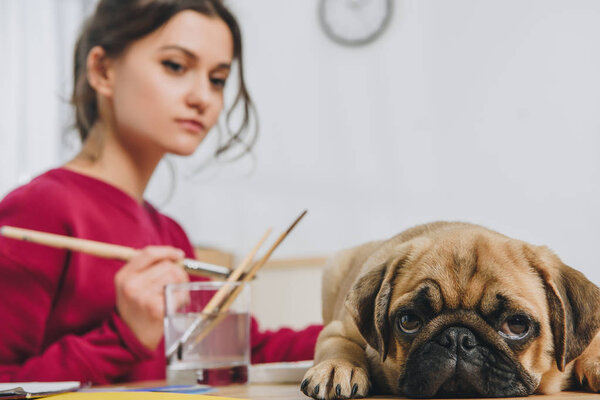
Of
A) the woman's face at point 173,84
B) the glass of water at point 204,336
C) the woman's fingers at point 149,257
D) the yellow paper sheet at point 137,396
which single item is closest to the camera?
the yellow paper sheet at point 137,396

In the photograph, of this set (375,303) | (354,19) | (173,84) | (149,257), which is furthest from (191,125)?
(354,19)

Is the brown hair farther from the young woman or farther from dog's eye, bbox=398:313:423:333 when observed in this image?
dog's eye, bbox=398:313:423:333

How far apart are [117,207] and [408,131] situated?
6.63 feet

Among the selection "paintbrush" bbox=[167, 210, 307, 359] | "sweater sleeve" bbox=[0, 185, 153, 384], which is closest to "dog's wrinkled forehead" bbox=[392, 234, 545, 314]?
"paintbrush" bbox=[167, 210, 307, 359]

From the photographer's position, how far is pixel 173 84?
1.43 m

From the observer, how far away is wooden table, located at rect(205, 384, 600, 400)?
69cm

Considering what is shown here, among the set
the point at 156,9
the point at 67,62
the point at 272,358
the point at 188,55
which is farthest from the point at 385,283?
the point at 67,62

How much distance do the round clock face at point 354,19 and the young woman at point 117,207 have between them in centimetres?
182

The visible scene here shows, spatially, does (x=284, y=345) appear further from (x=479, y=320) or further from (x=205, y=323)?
(x=479, y=320)

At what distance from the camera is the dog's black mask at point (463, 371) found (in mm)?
685

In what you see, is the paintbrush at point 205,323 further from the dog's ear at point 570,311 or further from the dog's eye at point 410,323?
the dog's ear at point 570,311

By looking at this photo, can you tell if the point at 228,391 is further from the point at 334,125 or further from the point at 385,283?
the point at 334,125

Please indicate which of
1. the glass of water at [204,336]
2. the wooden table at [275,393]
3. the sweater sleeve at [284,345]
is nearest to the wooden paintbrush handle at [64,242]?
the glass of water at [204,336]

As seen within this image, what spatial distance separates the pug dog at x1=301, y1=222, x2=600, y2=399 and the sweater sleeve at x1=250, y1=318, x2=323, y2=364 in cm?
45
